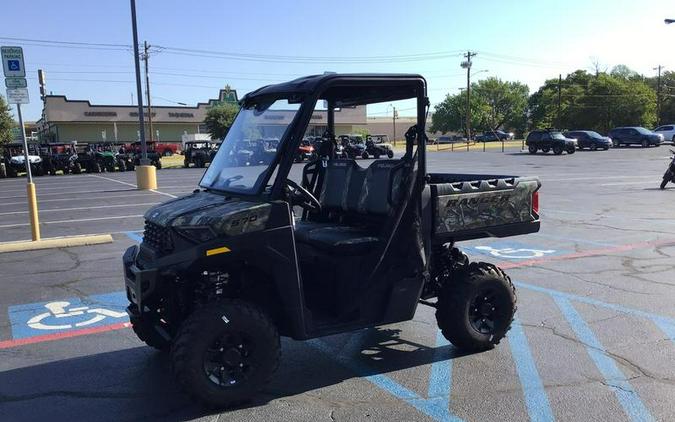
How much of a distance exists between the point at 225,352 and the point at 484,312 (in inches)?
89.3

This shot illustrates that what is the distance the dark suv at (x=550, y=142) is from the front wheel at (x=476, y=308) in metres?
39.7

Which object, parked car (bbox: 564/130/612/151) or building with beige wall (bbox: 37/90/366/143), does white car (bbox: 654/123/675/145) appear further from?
building with beige wall (bbox: 37/90/366/143)

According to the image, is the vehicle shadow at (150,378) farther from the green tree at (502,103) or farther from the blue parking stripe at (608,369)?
the green tree at (502,103)

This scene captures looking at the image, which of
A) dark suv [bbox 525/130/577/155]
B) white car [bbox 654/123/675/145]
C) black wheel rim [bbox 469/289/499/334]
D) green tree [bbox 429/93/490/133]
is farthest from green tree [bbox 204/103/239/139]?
black wheel rim [bbox 469/289/499/334]

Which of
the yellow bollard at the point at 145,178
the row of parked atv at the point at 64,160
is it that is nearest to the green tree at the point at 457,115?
the row of parked atv at the point at 64,160

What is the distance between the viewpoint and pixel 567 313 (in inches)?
227

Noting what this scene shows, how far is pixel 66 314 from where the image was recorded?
5.95 m

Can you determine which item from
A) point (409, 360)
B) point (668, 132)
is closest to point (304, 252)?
point (409, 360)

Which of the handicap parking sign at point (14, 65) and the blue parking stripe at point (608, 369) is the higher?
the handicap parking sign at point (14, 65)

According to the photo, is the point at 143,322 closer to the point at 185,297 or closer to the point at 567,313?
the point at 185,297

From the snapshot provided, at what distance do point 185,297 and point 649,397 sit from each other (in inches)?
128

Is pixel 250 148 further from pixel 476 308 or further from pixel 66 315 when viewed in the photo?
pixel 66 315

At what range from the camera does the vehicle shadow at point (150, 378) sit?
12.4 feet

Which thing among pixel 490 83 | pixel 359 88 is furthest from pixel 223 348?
pixel 490 83
